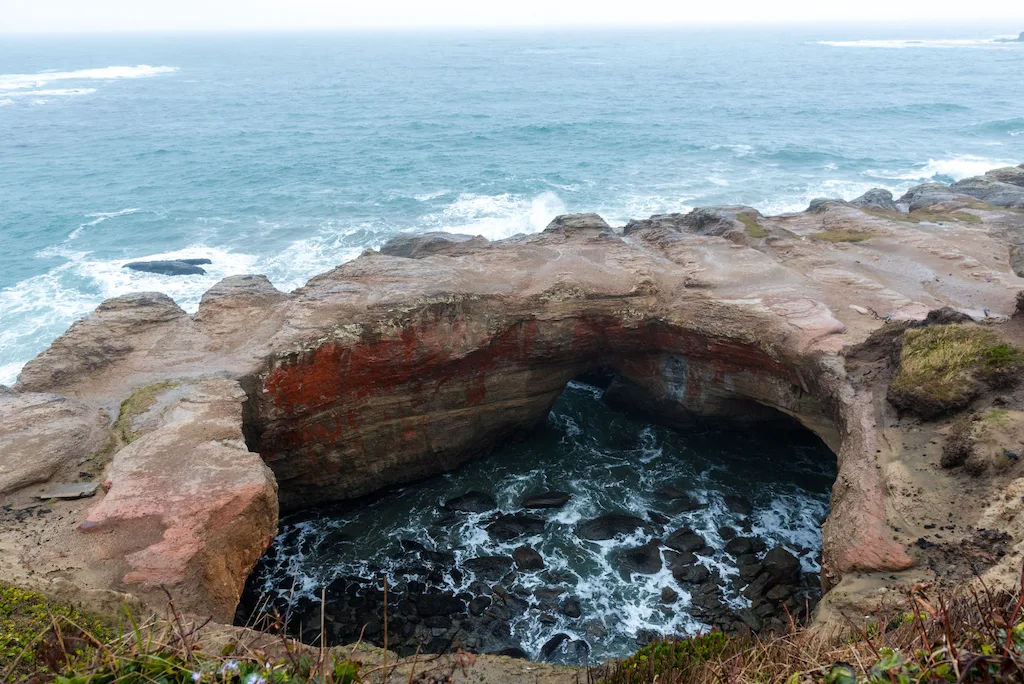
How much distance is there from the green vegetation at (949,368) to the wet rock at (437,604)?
10418mm

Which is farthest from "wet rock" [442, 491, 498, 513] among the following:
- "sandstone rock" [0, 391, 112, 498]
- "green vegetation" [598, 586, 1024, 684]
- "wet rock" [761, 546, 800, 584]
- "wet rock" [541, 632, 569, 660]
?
"green vegetation" [598, 586, 1024, 684]

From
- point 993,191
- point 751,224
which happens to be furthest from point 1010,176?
point 751,224

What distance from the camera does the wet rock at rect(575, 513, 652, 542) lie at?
1764 centimetres

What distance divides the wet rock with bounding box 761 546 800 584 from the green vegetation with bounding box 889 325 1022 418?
4.53m

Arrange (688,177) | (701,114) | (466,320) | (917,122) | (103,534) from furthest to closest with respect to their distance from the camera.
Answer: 1. (701,114)
2. (917,122)
3. (688,177)
4. (466,320)
5. (103,534)

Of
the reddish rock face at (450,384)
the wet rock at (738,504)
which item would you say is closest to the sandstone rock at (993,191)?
the reddish rock face at (450,384)

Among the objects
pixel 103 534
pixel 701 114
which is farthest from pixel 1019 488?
pixel 701 114

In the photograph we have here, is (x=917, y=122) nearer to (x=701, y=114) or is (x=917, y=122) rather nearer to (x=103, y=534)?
(x=701, y=114)

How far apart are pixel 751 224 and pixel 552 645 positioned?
15.1 m

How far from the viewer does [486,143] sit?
60.9 m

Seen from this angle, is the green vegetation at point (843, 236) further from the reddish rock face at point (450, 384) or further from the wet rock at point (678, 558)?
the wet rock at point (678, 558)

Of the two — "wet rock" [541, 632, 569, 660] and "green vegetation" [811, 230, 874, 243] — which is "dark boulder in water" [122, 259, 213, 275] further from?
"green vegetation" [811, 230, 874, 243]

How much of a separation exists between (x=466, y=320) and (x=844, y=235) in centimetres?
1318

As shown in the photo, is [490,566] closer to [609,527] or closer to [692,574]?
[609,527]
